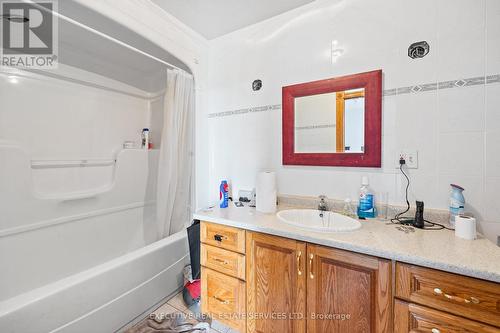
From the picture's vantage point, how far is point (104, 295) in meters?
1.28

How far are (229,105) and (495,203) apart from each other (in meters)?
1.86

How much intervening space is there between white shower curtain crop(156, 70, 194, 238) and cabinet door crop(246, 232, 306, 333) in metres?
0.97

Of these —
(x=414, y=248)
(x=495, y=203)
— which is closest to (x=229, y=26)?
(x=414, y=248)

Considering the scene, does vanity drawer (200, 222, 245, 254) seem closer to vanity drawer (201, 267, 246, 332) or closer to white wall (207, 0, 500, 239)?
vanity drawer (201, 267, 246, 332)

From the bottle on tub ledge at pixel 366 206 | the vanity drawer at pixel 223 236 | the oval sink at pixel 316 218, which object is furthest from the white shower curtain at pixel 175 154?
the bottle on tub ledge at pixel 366 206

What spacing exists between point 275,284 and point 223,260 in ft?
1.15

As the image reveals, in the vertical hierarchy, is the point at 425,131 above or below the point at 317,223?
above

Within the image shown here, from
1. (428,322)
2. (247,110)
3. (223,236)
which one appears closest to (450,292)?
(428,322)

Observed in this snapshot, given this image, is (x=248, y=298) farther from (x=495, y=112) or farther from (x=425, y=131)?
(x=495, y=112)

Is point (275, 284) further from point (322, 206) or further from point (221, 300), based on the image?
point (322, 206)

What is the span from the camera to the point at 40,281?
5.18 ft

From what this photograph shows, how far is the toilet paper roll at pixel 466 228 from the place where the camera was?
3.08ft

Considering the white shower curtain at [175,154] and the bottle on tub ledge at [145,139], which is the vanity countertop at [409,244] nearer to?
the white shower curtain at [175,154]

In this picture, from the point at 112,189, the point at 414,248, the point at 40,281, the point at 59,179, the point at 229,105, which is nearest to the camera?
the point at 414,248
